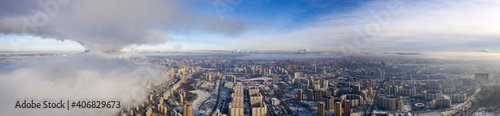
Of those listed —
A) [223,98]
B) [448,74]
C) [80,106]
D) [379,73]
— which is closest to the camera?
[80,106]

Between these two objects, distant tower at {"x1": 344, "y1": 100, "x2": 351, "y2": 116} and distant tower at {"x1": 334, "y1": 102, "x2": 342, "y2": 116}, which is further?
distant tower at {"x1": 344, "y1": 100, "x2": 351, "y2": 116}

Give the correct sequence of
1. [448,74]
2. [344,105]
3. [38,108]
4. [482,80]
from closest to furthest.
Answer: [38,108], [344,105], [482,80], [448,74]

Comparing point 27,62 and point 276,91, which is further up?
point 27,62

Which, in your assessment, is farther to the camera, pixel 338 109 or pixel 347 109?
pixel 347 109

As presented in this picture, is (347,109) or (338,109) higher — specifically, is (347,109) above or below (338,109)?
below

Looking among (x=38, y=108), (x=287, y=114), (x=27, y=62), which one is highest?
(x=27, y=62)

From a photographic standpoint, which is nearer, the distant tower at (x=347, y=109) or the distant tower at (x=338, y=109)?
the distant tower at (x=338, y=109)

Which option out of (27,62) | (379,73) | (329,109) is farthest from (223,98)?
(379,73)

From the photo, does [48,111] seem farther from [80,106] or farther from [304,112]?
[304,112]

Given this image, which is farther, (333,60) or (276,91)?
(333,60)
